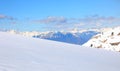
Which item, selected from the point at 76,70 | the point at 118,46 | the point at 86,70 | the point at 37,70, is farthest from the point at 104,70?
the point at 118,46

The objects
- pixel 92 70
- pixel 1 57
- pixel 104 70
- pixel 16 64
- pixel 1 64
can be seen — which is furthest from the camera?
pixel 104 70

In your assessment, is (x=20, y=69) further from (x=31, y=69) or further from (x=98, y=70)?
(x=98, y=70)

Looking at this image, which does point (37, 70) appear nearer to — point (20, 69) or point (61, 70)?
point (20, 69)

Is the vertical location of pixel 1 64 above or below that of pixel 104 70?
above

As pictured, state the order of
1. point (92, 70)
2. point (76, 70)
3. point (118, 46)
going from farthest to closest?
point (118, 46) → point (92, 70) → point (76, 70)

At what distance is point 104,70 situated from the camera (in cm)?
1130

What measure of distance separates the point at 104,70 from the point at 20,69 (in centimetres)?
550

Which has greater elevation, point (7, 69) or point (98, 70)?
point (7, 69)

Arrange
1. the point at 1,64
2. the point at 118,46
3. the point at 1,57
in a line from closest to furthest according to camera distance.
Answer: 1. the point at 1,64
2. the point at 1,57
3. the point at 118,46

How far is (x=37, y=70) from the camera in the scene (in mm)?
7934

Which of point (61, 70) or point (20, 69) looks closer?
point (20, 69)

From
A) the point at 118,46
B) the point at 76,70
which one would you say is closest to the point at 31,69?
the point at 76,70

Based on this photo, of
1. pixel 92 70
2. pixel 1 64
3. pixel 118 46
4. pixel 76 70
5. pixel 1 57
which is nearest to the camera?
pixel 1 64

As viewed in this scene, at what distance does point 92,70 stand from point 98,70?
549 mm
